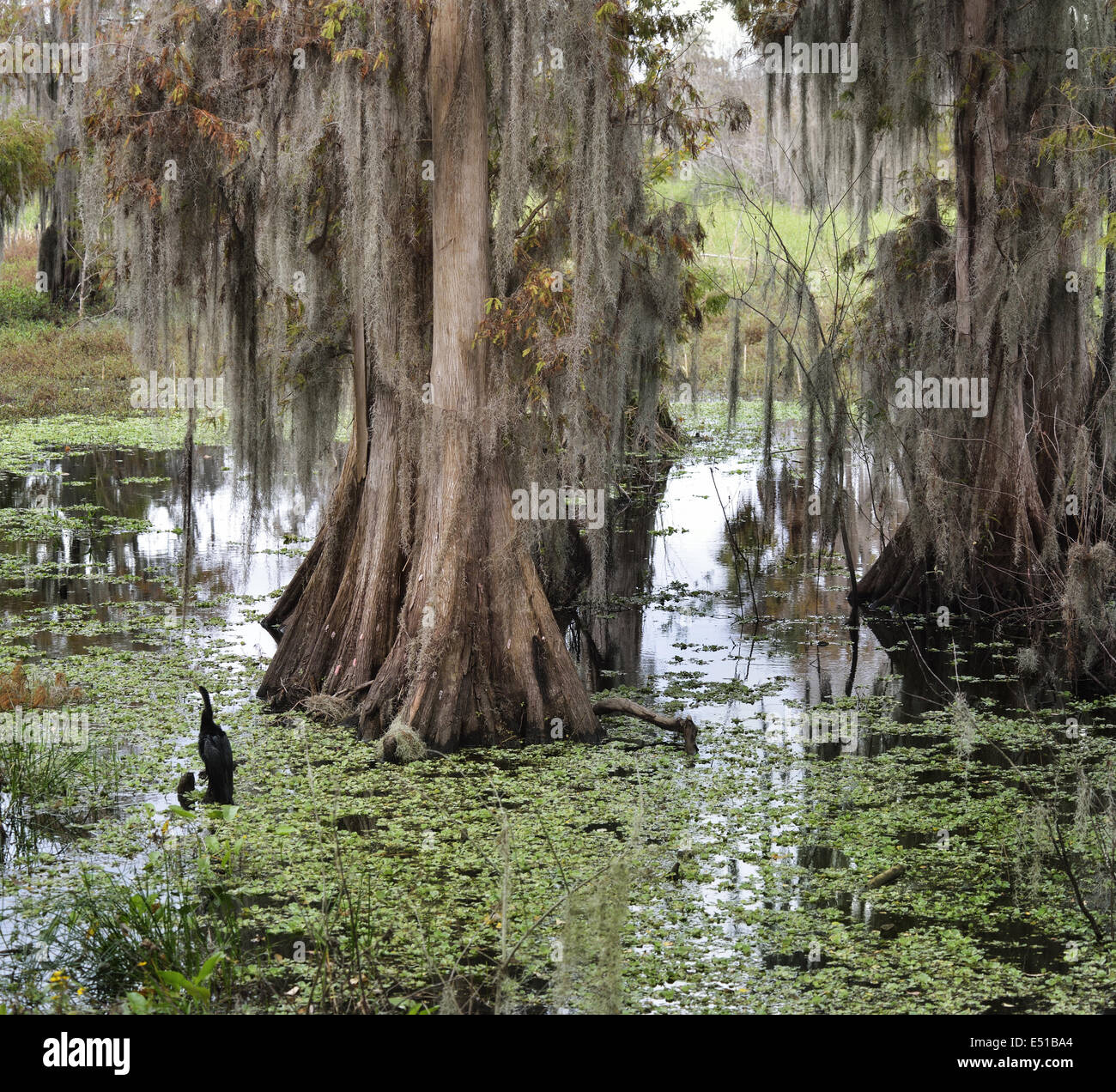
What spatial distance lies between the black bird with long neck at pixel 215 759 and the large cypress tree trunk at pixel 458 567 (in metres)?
1.29

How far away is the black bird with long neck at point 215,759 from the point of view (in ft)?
20.9

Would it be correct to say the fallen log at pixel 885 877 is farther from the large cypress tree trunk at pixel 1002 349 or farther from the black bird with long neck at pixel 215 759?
the large cypress tree trunk at pixel 1002 349

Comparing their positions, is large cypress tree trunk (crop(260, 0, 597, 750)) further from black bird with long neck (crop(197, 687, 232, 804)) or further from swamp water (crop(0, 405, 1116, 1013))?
black bird with long neck (crop(197, 687, 232, 804))

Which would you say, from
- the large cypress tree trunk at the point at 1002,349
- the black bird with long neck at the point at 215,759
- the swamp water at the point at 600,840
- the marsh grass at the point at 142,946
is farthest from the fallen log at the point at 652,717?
the large cypress tree trunk at the point at 1002,349

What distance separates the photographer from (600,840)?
6.14 metres

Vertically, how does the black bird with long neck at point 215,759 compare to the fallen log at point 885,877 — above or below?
above

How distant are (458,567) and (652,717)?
1506 mm

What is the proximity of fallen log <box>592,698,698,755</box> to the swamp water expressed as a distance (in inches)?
4.3

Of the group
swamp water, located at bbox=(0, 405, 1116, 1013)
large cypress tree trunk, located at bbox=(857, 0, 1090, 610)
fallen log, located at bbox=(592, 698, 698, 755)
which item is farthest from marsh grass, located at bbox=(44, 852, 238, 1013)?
large cypress tree trunk, located at bbox=(857, 0, 1090, 610)

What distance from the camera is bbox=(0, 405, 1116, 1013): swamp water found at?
4.64m

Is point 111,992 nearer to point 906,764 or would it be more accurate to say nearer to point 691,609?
point 906,764

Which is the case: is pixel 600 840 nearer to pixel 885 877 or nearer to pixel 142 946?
pixel 885 877

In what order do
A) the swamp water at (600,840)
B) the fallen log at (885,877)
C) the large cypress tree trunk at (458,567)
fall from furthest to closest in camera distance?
the large cypress tree trunk at (458,567) < the fallen log at (885,877) < the swamp water at (600,840)

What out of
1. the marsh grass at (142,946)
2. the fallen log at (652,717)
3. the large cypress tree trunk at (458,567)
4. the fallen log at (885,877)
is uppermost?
the large cypress tree trunk at (458,567)
